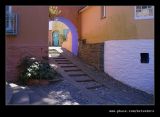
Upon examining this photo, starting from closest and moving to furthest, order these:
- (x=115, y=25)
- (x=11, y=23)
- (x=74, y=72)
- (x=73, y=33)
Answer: (x=11, y=23) → (x=115, y=25) → (x=74, y=72) → (x=73, y=33)

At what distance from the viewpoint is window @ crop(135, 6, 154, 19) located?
13.7m

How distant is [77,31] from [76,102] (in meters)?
9.98

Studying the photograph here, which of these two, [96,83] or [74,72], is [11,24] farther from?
[96,83]

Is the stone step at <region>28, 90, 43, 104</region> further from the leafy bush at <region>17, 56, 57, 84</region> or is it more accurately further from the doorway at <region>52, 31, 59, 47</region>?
the doorway at <region>52, 31, 59, 47</region>

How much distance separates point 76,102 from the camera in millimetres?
11156

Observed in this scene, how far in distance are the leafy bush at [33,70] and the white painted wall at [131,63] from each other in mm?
3240

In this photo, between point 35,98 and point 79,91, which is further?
point 79,91

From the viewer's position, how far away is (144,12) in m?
14.0

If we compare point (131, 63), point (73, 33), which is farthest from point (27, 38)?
point (73, 33)

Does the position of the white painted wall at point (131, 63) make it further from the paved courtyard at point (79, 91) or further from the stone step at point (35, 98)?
the stone step at point (35, 98)

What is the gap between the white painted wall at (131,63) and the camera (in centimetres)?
1365

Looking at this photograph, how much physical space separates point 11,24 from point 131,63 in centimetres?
550
